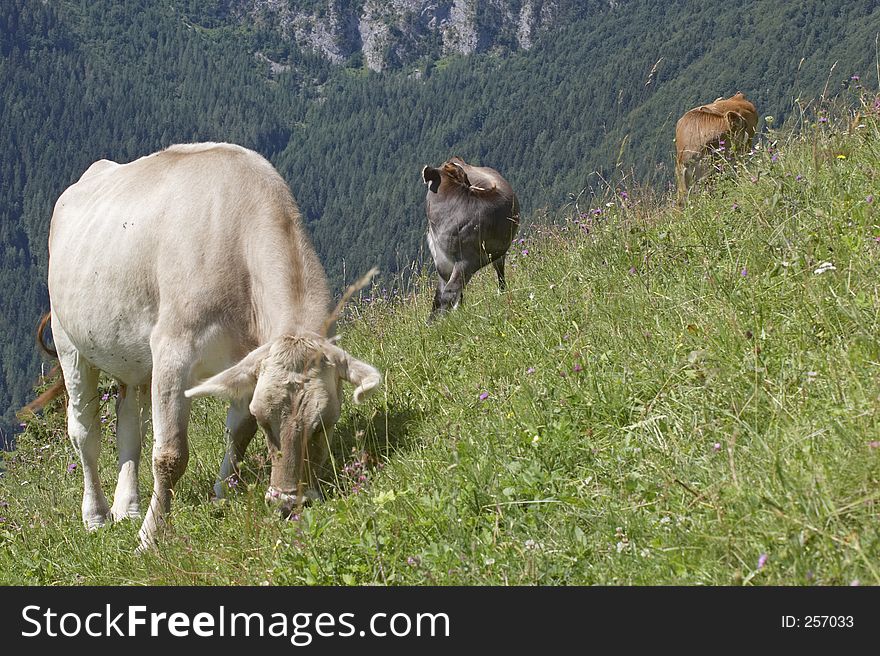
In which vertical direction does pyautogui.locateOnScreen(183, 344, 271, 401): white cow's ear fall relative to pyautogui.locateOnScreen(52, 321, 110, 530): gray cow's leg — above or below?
above

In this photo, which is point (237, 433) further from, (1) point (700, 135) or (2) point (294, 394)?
(1) point (700, 135)

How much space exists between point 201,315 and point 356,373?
1.26 m

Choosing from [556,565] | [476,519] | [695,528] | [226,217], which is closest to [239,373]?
[226,217]

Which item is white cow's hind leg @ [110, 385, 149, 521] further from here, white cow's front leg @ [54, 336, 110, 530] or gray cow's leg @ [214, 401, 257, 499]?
gray cow's leg @ [214, 401, 257, 499]

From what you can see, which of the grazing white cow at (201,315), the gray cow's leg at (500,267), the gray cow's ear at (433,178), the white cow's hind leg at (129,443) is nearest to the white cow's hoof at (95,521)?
the grazing white cow at (201,315)

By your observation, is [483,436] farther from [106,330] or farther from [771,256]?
[106,330]

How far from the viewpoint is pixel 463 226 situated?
9.44m

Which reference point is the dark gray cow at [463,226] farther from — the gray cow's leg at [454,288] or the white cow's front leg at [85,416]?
the white cow's front leg at [85,416]

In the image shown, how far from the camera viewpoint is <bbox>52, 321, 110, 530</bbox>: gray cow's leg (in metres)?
7.55

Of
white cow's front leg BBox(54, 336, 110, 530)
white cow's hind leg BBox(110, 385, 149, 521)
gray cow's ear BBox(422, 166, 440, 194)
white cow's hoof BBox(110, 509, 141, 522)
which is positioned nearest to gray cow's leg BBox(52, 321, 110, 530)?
white cow's front leg BBox(54, 336, 110, 530)

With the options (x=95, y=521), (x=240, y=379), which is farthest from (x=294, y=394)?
(x=95, y=521)

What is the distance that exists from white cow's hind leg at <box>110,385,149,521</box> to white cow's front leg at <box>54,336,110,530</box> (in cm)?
18

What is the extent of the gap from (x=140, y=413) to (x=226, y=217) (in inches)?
84.6

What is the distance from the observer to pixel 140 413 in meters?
7.62
